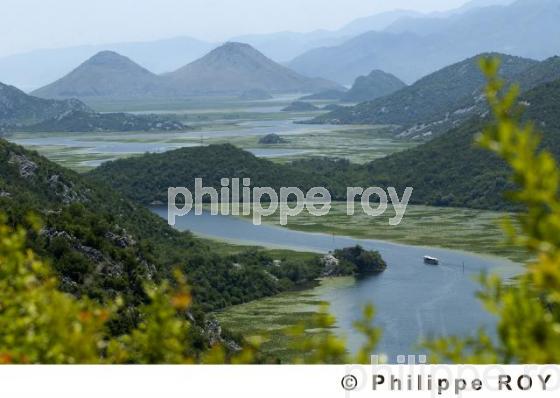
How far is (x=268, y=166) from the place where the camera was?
116062 mm

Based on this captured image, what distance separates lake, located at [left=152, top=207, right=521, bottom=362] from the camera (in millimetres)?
45938

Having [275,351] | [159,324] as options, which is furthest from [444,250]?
[159,324]

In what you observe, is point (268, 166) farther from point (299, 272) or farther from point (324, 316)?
point (324, 316)

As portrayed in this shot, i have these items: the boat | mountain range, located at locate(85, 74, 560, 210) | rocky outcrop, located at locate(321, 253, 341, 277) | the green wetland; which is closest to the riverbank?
the green wetland

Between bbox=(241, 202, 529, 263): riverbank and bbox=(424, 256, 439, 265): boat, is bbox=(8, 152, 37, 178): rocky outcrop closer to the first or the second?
bbox=(424, 256, 439, 265): boat

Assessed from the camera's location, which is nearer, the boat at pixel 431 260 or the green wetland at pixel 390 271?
the green wetland at pixel 390 271

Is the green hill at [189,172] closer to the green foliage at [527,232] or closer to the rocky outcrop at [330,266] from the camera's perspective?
the rocky outcrop at [330,266]

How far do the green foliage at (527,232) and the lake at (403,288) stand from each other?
2738 centimetres

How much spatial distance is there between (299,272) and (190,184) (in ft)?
163

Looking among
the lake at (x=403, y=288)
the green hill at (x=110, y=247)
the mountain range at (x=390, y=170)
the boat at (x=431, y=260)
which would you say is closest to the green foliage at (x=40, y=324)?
the green hill at (x=110, y=247)
